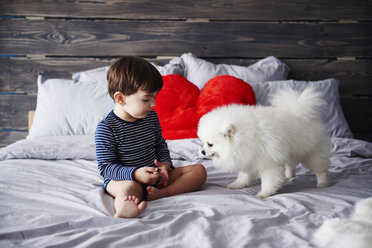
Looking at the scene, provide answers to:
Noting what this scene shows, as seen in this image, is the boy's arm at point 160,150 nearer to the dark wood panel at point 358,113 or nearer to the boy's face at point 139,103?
the boy's face at point 139,103

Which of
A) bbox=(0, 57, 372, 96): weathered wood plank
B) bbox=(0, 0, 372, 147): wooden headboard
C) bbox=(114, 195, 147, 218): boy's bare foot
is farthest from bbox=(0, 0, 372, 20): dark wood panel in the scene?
bbox=(114, 195, 147, 218): boy's bare foot

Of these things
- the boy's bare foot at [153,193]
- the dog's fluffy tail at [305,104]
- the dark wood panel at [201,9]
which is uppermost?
the dark wood panel at [201,9]

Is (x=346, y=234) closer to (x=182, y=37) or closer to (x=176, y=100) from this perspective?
(x=176, y=100)

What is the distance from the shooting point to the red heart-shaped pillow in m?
1.94

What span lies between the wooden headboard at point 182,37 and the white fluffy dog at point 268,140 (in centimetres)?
138

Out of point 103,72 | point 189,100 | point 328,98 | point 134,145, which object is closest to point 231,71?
point 189,100

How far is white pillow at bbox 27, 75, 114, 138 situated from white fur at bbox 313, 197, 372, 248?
160 cm

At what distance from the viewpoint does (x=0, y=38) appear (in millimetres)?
2557

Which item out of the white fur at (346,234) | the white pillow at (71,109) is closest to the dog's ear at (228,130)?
the white fur at (346,234)

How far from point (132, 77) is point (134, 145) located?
303 mm

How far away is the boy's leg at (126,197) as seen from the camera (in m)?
0.94

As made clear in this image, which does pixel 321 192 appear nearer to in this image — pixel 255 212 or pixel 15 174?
pixel 255 212

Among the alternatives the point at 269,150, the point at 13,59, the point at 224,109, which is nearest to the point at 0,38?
the point at 13,59

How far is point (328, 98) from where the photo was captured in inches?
85.7
